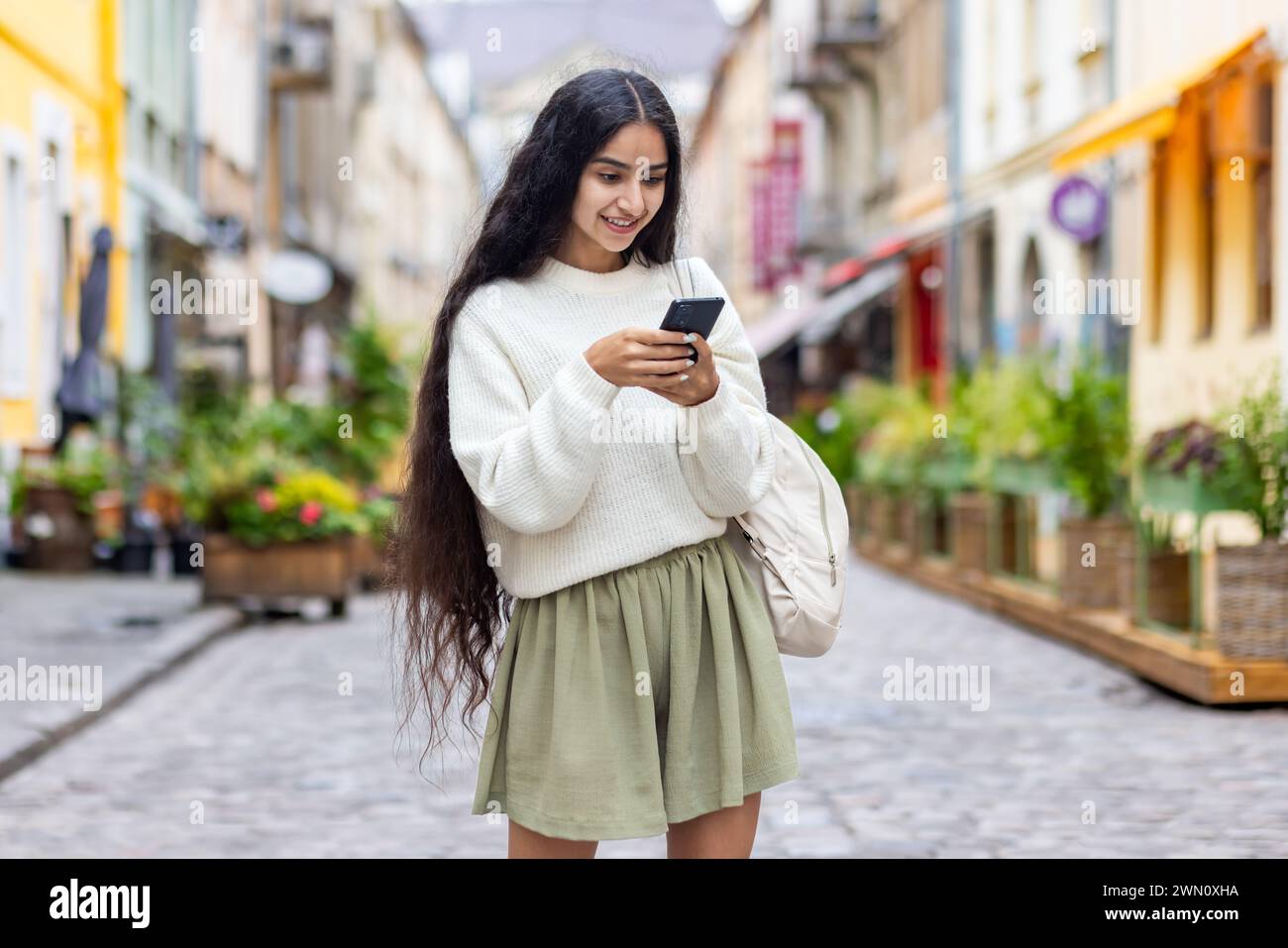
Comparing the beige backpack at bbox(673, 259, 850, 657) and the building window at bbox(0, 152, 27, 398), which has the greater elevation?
the building window at bbox(0, 152, 27, 398)

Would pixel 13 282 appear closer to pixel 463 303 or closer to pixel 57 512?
pixel 57 512

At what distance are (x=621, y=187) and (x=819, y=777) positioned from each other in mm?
4119

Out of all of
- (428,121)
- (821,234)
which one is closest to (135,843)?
(821,234)

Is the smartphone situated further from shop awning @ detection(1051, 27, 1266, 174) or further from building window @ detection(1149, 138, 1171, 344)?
building window @ detection(1149, 138, 1171, 344)

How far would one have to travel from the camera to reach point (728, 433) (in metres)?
2.97

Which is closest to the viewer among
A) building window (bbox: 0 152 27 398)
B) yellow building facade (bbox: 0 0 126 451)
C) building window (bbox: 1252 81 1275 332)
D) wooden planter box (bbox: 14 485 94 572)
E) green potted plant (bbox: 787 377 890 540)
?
building window (bbox: 1252 81 1275 332)

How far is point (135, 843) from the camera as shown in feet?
18.7

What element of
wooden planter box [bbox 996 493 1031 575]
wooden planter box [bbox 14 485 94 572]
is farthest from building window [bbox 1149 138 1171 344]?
wooden planter box [bbox 14 485 94 572]

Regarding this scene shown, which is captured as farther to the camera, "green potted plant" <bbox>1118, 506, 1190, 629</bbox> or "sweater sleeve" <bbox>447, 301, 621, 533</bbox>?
"green potted plant" <bbox>1118, 506, 1190, 629</bbox>

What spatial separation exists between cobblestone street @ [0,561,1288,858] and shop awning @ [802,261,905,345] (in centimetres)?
2027

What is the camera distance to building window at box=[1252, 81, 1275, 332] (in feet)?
44.3

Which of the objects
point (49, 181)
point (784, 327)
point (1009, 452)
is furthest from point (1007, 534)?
point (784, 327)

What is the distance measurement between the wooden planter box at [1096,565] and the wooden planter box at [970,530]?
119 inches

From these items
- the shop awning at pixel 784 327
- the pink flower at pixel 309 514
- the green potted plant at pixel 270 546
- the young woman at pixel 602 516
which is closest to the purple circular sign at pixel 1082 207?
the green potted plant at pixel 270 546
